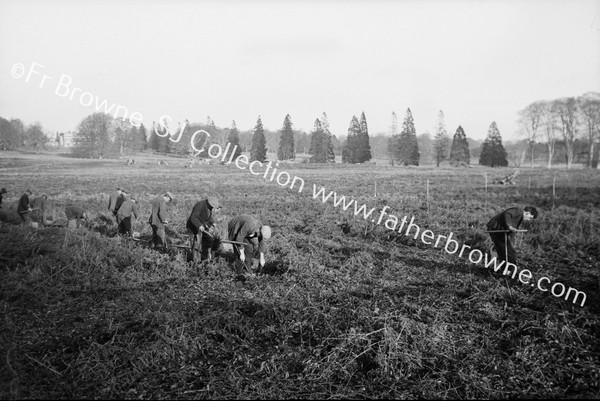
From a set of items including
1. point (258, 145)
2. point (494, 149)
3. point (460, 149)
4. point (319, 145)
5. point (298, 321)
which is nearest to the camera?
point (298, 321)

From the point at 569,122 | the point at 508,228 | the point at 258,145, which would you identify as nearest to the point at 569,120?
the point at 569,122

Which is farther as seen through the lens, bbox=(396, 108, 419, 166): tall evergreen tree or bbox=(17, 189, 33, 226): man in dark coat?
bbox=(396, 108, 419, 166): tall evergreen tree

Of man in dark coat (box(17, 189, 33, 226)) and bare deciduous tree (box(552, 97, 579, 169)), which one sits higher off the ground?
bare deciduous tree (box(552, 97, 579, 169))

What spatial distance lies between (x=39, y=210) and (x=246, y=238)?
8013 mm

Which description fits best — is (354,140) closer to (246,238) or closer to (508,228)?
(508,228)

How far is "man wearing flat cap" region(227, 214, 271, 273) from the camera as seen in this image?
6914 millimetres

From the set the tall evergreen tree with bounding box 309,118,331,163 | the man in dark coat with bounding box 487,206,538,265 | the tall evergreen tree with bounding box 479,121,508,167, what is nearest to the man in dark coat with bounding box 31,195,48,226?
the man in dark coat with bounding box 487,206,538,265

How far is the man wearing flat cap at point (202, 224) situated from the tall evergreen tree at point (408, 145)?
154ft

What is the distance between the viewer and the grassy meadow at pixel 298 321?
373 centimetres

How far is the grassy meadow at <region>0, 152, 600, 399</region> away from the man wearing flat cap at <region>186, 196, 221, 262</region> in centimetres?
45

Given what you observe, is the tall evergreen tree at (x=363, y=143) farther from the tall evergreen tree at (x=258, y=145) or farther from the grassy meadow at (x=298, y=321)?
the grassy meadow at (x=298, y=321)

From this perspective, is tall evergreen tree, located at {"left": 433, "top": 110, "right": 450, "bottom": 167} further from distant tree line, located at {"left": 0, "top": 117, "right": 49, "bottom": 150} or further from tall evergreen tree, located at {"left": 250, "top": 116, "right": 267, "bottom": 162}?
distant tree line, located at {"left": 0, "top": 117, "right": 49, "bottom": 150}

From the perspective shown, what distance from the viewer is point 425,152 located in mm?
82375

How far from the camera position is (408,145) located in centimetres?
5128
